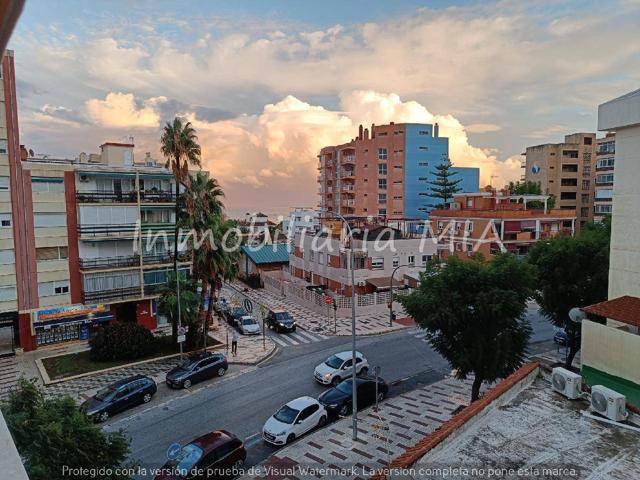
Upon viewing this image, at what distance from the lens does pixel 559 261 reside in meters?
25.5

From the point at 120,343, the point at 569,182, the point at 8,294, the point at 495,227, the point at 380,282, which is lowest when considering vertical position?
the point at 120,343

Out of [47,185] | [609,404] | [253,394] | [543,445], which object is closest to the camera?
[543,445]

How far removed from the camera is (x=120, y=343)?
91.0ft

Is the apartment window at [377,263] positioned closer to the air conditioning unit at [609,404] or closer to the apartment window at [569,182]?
the air conditioning unit at [609,404]

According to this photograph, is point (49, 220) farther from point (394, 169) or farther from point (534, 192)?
point (534, 192)

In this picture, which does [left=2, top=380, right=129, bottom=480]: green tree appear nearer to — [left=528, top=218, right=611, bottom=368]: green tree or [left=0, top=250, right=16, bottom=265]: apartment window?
[left=0, top=250, right=16, bottom=265]: apartment window

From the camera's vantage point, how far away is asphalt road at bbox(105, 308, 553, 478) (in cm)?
1842

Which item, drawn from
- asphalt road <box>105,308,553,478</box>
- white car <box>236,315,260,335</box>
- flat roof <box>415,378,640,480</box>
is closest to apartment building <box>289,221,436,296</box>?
asphalt road <box>105,308,553,478</box>

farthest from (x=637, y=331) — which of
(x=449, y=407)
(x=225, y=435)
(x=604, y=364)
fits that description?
(x=225, y=435)

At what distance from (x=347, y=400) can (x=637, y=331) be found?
11.9 m

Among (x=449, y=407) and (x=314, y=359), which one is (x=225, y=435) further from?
(x=314, y=359)

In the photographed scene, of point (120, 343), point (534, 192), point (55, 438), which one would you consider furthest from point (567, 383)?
point (534, 192)

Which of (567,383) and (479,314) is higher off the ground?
(567,383)

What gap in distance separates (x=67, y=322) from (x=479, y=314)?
2600cm
